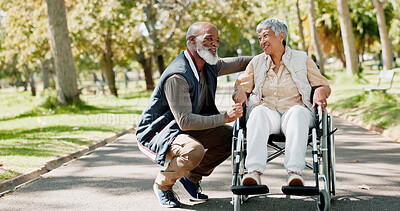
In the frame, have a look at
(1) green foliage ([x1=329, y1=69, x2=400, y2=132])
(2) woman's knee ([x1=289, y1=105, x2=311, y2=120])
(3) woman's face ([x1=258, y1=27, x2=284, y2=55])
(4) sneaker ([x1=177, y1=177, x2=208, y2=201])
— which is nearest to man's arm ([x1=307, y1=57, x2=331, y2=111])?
(2) woman's knee ([x1=289, y1=105, x2=311, y2=120])

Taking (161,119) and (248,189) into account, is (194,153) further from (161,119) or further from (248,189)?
(248,189)

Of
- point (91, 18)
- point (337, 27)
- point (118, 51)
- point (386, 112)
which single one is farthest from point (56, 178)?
point (337, 27)

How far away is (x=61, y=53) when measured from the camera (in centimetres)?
1794

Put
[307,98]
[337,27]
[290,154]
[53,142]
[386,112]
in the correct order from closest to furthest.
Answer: [290,154], [307,98], [53,142], [386,112], [337,27]

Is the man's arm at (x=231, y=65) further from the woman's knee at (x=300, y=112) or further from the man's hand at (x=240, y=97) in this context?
the woman's knee at (x=300, y=112)

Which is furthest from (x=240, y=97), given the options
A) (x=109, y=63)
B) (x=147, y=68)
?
(x=147, y=68)

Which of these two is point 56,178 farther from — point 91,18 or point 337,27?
point 337,27

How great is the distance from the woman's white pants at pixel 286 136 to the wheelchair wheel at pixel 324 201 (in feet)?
0.85

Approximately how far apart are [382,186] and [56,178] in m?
4.05

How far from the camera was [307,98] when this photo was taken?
4828 millimetres

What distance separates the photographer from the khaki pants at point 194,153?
14.6ft

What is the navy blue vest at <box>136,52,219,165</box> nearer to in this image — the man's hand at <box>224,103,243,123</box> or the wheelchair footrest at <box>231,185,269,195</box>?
the man's hand at <box>224,103,243,123</box>

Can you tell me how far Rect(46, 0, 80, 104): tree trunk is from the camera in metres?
17.7

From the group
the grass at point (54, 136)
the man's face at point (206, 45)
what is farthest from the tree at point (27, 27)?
the man's face at point (206, 45)
